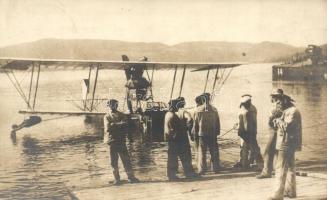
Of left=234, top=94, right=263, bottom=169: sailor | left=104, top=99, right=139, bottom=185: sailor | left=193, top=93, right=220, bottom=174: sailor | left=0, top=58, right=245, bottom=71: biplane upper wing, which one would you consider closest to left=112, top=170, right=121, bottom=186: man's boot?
left=104, top=99, right=139, bottom=185: sailor

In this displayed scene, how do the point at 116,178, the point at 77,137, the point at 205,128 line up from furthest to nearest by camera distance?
the point at 205,128, the point at 77,137, the point at 116,178

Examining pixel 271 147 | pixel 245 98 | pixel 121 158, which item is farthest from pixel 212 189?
pixel 245 98

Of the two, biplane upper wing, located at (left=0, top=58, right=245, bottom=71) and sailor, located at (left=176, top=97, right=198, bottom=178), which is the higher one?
biplane upper wing, located at (left=0, top=58, right=245, bottom=71)

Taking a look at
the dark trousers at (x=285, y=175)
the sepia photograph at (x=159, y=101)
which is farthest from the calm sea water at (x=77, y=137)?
the dark trousers at (x=285, y=175)

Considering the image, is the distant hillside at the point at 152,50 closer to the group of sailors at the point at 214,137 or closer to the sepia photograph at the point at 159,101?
the sepia photograph at the point at 159,101

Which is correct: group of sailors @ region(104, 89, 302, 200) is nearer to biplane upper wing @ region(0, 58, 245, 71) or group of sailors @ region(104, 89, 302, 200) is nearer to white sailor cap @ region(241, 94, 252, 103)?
white sailor cap @ region(241, 94, 252, 103)

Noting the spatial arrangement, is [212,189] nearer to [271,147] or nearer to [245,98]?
[271,147]

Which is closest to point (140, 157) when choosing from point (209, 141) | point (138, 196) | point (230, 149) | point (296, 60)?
point (138, 196)
